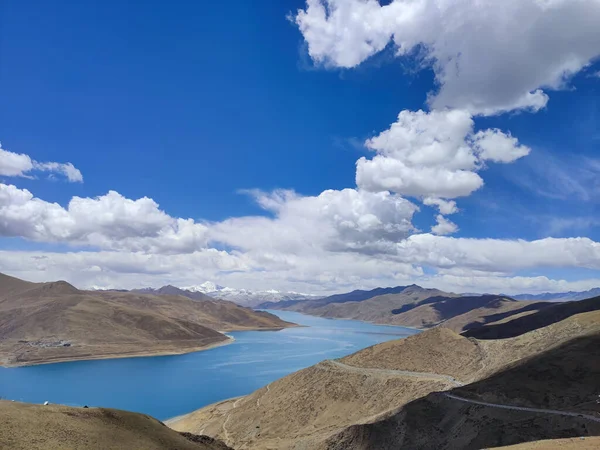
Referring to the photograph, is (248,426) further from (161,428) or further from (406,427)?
(161,428)

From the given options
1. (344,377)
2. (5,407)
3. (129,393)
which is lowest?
(129,393)

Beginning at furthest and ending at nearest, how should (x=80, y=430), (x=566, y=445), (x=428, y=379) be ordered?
(x=428, y=379)
(x=80, y=430)
(x=566, y=445)

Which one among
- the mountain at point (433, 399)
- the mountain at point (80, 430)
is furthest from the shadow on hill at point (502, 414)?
the mountain at point (80, 430)

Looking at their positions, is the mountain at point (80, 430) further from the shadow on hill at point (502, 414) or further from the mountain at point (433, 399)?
the mountain at point (433, 399)

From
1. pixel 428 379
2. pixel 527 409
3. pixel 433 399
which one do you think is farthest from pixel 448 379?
pixel 527 409

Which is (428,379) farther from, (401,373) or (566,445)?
(566,445)

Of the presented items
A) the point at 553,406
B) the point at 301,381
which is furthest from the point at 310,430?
the point at 553,406
